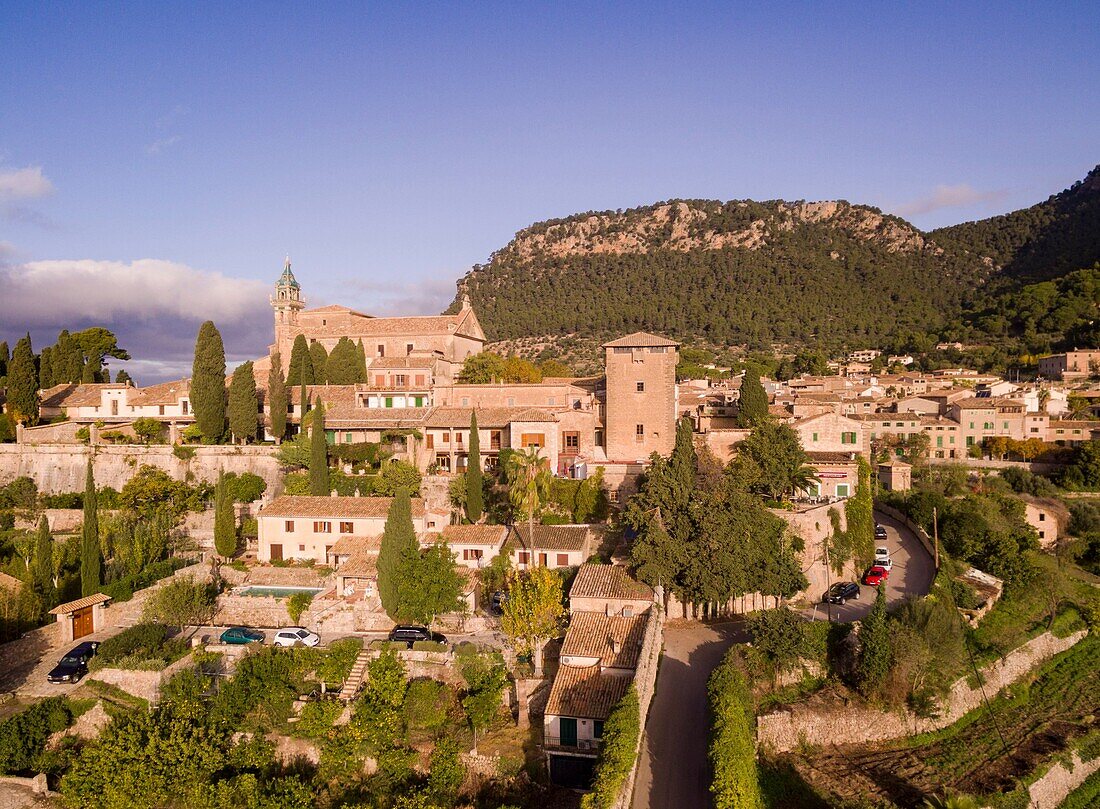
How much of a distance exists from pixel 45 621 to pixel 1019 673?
3659 cm

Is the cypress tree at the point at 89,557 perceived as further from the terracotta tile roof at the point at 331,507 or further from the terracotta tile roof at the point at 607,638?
the terracotta tile roof at the point at 607,638

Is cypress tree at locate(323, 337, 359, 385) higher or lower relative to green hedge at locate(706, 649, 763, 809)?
higher

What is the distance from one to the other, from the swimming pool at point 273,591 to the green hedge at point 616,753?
1544 centimetres

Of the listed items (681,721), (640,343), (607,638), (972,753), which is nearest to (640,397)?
(640,343)

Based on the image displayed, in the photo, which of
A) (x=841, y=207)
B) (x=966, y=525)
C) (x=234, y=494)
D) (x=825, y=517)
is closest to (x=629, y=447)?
→ (x=825, y=517)

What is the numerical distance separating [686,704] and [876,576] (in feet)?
43.3

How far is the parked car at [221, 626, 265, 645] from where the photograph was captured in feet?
83.8

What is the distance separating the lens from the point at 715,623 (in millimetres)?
27016

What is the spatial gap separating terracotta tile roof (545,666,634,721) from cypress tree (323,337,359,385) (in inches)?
1219

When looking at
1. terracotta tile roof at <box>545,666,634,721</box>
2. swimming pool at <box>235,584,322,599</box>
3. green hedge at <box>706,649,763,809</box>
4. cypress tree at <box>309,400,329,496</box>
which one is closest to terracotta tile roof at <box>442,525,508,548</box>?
swimming pool at <box>235,584,322,599</box>

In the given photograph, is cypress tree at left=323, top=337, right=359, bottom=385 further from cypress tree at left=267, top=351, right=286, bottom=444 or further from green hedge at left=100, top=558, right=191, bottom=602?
green hedge at left=100, top=558, right=191, bottom=602

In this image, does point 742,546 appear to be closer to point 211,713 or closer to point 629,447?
point 629,447

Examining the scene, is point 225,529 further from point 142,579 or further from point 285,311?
point 285,311

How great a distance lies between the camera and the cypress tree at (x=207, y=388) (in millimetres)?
40594
